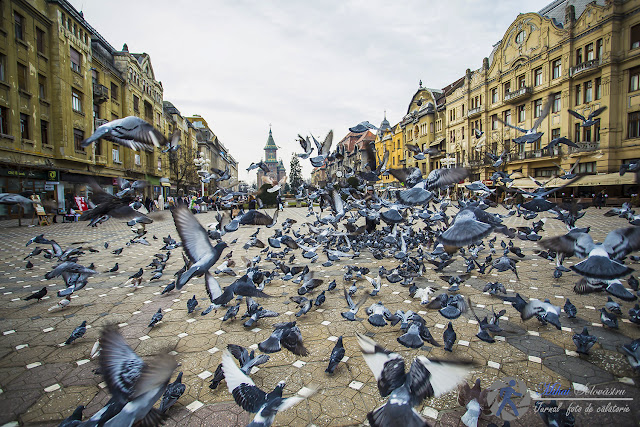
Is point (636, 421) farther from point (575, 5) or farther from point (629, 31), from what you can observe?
point (575, 5)

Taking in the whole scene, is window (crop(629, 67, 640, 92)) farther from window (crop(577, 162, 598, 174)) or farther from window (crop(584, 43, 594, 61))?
window (crop(577, 162, 598, 174))

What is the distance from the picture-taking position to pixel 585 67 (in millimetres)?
24812

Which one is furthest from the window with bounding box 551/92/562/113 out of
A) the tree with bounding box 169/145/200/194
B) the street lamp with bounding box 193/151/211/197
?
the tree with bounding box 169/145/200/194

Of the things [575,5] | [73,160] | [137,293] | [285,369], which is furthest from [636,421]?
[575,5]

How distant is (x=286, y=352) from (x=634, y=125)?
32.9 metres

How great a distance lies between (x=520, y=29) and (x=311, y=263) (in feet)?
124

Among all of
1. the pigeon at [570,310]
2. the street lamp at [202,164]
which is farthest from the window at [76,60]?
the pigeon at [570,310]

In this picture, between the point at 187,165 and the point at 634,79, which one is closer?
the point at 634,79

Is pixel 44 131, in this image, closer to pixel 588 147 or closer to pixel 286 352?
pixel 286 352

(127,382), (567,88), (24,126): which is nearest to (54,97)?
(24,126)

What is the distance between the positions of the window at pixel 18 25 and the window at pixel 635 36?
43.0 metres

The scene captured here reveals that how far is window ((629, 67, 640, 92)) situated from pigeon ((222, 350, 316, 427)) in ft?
112

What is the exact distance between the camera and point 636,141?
22484mm

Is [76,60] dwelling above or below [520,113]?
above
